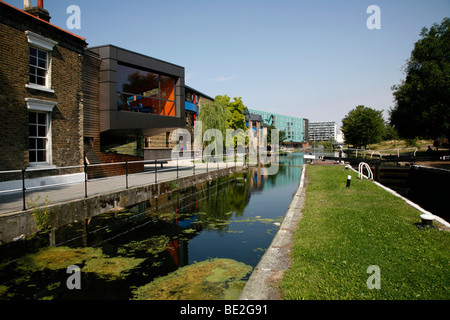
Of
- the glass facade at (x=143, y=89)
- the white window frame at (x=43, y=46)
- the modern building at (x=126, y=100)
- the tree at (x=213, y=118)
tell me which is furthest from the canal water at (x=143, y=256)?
the tree at (x=213, y=118)

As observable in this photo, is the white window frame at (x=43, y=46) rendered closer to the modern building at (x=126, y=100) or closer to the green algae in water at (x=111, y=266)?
the modern building at (x=126, y=100)

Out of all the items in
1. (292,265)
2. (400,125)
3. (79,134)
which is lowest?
(292,265)

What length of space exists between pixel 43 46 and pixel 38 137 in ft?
11.5

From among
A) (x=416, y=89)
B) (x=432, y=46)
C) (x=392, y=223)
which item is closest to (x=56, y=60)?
(x=392, y=223)

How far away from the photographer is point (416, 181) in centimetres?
2159

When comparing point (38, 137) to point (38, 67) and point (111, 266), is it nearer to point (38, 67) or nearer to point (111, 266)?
point (38, 67)

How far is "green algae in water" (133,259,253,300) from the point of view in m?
4.72

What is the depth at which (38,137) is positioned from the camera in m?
10.5

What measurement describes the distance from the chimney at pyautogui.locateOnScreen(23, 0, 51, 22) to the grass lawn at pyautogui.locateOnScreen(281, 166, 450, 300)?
1316 cm

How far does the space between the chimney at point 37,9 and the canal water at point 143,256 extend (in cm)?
888

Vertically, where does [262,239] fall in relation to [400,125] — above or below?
below

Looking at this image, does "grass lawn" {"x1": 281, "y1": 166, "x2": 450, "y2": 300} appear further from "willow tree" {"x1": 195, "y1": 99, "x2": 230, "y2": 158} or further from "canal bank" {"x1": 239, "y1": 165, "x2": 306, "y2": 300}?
"willow tree" {"x1": 195, "y1": 99, "x2": 230, "y2": 158}
